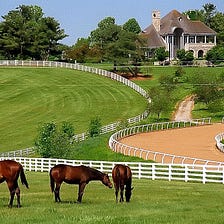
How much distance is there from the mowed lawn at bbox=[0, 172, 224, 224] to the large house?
12898cm

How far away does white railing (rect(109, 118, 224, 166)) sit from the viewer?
133 feet

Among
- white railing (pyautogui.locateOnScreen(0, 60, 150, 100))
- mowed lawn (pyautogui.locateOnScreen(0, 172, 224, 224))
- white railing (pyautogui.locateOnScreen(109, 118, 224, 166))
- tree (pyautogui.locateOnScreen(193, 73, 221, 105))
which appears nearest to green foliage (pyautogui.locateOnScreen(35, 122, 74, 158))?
white railing (pyautogui.locateOnScreen(109, 118, 224, 166))

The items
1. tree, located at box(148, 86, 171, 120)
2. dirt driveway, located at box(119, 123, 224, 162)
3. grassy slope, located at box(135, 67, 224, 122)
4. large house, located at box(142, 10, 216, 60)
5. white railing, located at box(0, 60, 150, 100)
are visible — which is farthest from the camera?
large house, located at box(142, 10, 216, 60)

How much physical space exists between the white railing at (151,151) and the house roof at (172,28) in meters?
74.7

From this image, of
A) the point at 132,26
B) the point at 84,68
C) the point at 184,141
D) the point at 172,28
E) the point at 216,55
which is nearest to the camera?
the point at 184,141

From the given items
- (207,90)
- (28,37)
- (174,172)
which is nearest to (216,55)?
(28,37)

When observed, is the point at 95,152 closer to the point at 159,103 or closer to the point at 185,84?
the point at 159,103

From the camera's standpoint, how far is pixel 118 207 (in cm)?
1916

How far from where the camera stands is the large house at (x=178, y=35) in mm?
154750

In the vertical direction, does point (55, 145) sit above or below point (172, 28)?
below

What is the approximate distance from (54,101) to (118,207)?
246ft

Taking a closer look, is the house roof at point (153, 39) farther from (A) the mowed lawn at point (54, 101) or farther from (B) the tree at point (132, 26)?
(A) the mowed lawn at point (54, 101)

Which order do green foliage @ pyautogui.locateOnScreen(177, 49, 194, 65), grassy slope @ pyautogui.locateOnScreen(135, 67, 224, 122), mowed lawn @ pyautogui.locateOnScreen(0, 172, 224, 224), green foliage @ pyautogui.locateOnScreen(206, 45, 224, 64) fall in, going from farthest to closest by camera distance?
1. green foliage @ pyautogui.locateOnScreen(177, 49, 194, 65)
2. green foliage @ pyautogui.locateOnScreen(206, 45, 224, 64)
3. grassy slope @ pyautogui.locateOnScreen(135, 67, 224, 122)
4. mowed lawn @ pyautogui.locateOnScreen(0, 172, 224, 224)

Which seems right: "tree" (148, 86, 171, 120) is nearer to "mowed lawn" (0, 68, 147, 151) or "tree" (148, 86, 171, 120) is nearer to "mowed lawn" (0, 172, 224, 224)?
"mowed lawn" (0, 68, 147, 151)
